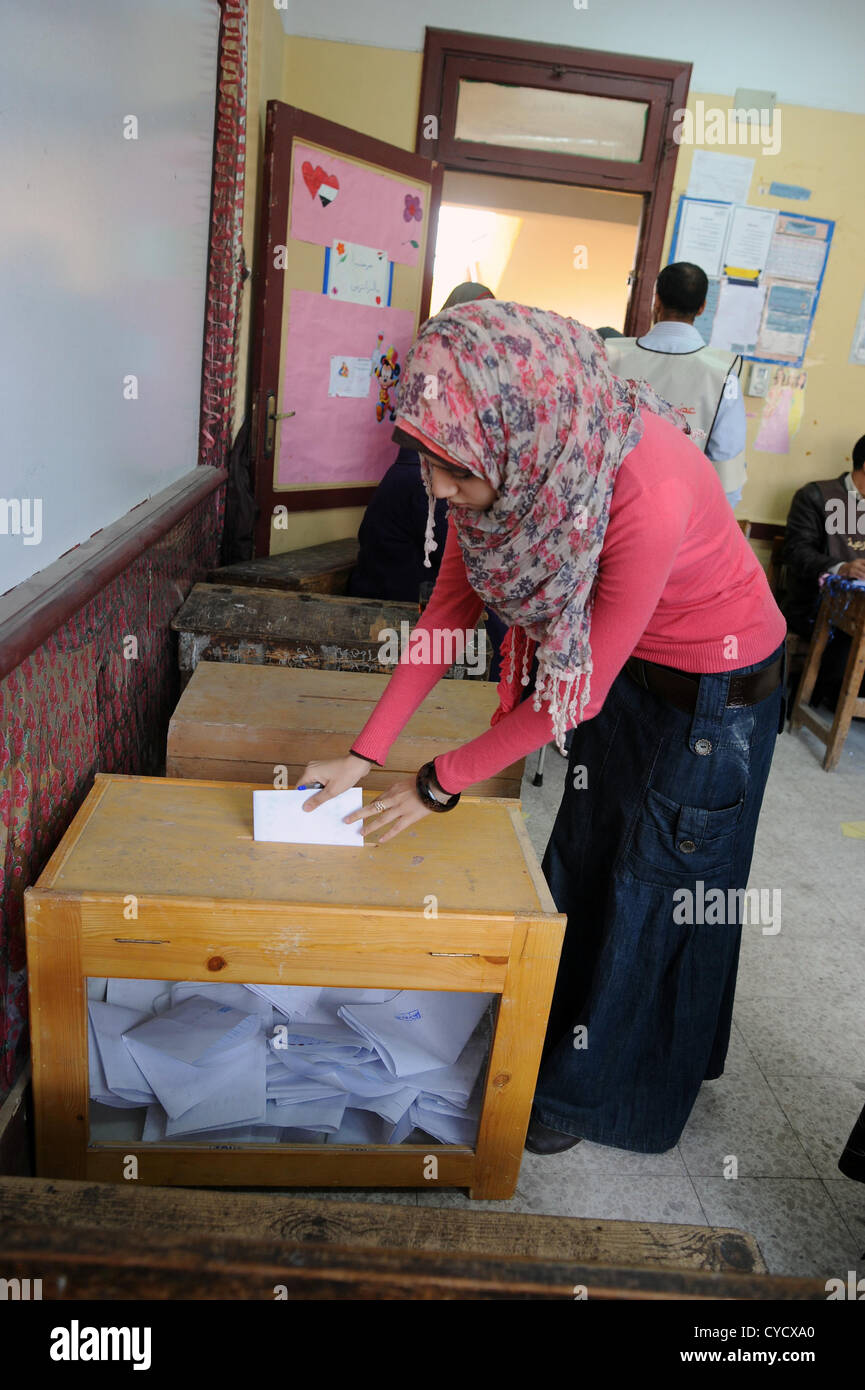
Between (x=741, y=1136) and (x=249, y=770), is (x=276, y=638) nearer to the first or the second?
(x=249, y=770)

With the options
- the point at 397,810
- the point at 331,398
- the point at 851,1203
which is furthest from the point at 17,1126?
the point at 331,398

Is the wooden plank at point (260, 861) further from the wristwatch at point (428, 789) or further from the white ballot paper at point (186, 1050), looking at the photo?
the white ballot paper at point (186, 1050)

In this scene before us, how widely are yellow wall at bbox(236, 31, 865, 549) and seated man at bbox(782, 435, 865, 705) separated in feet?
0.81

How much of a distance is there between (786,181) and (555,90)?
105cm

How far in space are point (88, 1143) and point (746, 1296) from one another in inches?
35.8

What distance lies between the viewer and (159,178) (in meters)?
1.96

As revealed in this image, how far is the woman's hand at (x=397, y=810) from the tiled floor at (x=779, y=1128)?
0.58 meters

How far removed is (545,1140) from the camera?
1632 millimetres

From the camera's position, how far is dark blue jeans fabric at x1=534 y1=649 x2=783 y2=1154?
1.43 metres

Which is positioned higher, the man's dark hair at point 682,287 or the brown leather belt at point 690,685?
the man's dark hair at point 682,287

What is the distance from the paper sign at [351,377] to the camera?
12.0ft

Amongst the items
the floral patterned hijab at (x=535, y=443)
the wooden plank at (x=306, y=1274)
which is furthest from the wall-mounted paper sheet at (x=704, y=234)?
the wooden plank at (x=306, y=1274)

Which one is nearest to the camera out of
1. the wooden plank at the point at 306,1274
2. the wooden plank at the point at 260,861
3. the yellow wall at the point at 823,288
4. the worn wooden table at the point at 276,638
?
the wooden plank at the point at 306,1274

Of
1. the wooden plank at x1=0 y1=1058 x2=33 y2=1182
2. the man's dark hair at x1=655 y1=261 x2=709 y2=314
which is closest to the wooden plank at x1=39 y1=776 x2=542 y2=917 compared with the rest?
the wooden plank at x1=0 y1=1058 x2=33 y2=1182
